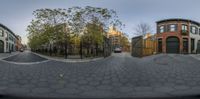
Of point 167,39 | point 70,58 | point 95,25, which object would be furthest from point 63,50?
point 167,39

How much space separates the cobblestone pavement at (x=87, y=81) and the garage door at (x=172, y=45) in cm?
1662

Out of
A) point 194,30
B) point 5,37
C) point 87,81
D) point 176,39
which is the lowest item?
point 87,81

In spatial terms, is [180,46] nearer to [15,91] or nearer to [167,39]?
[167,39]

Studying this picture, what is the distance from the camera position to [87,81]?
3.91 m

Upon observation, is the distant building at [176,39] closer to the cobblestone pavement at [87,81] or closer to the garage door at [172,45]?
the garage door at [172,45]

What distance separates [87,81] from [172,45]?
1867cm

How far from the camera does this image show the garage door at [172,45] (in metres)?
20.5

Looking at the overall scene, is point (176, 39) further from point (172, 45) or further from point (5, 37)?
point (5, 37)

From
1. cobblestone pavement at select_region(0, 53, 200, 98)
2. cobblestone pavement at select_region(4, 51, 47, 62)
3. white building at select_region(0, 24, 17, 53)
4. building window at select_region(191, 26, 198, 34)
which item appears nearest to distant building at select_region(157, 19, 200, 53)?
building window at select_region(191, 26, 198, 34)

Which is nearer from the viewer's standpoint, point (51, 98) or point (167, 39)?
point (51, 98)

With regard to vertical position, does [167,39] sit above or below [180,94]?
above

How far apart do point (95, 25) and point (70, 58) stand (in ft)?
3.31

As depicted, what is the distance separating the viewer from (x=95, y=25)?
430 centimetres

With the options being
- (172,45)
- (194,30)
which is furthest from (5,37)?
(172,45)
